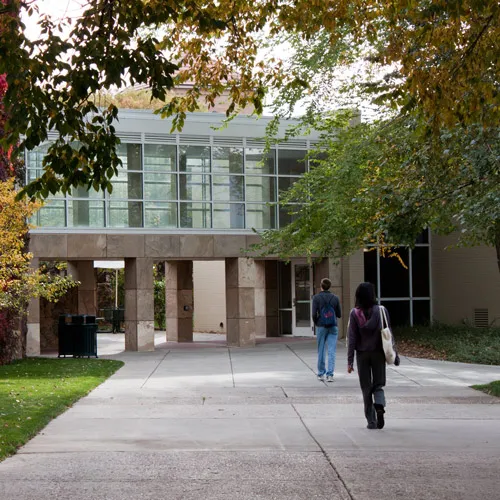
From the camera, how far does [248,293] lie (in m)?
25.2

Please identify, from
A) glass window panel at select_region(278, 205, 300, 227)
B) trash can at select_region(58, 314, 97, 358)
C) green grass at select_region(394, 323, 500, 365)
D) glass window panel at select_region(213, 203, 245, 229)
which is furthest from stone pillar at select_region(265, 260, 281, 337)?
trash can at select_region(58, 314, 97, 358)

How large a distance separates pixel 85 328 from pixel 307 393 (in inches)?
370

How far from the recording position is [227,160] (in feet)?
83.2

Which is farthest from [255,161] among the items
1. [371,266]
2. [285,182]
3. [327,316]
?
[327,316]

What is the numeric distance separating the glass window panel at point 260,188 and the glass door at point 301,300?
11.3ft

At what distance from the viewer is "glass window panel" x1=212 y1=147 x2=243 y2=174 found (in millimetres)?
25234

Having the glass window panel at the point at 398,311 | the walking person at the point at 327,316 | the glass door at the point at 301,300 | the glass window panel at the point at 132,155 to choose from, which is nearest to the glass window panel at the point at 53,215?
the glass window panel at the point at 132,155

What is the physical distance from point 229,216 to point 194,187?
1.26 metres

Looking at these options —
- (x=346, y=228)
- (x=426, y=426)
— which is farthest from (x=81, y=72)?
(x=346, y=228)

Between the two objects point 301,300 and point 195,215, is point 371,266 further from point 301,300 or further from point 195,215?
point 195,215

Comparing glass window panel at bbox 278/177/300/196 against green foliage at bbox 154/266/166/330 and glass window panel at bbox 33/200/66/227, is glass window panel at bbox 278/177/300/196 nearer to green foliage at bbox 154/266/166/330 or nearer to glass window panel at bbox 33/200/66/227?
glass window panel at bbox 33/200/66/227

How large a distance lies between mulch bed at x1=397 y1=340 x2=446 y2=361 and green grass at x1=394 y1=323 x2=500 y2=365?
0.25 feet

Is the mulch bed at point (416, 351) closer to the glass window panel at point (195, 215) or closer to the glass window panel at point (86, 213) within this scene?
the glass window panel at point (195, 215)

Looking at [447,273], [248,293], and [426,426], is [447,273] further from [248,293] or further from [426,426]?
[426,426]
